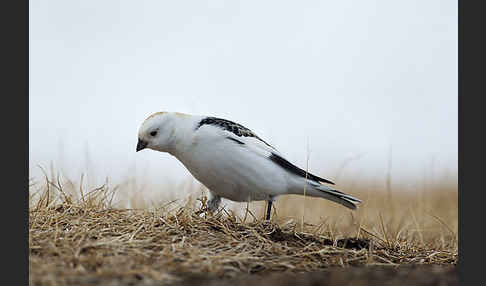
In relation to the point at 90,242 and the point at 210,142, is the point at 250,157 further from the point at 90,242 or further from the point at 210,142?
the point at 90,242

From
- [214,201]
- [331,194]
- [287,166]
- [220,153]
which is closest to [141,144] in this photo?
[220,153]

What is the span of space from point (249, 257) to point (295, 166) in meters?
1.68

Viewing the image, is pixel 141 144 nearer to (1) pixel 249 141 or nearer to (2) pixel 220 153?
(2) pixel 220 153

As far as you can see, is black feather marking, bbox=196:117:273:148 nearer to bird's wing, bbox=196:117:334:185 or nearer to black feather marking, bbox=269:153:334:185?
bird's wing, bbox=196:117:334:185

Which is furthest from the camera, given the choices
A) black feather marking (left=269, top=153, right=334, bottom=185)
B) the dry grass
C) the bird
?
black feather marking (left=269, top=153, right=334, bottom=185)

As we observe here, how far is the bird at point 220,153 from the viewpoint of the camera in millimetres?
4156

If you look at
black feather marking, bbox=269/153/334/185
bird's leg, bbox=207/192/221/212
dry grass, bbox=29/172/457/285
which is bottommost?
dry grass, bbox=29/172/457/285

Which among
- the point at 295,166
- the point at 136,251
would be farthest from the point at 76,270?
the point at 295,166

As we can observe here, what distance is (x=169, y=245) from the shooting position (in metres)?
3.07

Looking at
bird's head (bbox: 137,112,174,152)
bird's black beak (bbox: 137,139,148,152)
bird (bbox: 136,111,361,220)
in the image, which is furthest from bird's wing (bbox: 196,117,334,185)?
bird's black beak (bbox: 137,139,148,152)

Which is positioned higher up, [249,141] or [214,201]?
[249,141]

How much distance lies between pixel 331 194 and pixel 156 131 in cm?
164

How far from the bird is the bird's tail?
0.19m

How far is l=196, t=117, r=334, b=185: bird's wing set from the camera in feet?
13.9
